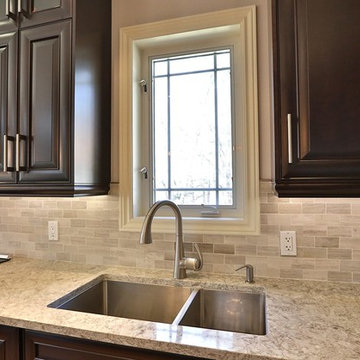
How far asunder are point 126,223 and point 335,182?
1034mm

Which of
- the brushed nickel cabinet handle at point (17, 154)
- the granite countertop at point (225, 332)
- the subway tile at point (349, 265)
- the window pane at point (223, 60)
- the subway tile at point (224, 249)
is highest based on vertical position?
the window pane at point (223, 60)

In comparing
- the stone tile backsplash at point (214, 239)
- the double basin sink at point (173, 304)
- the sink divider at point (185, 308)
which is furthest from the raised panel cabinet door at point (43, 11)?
the sink divider at point (185, 308)

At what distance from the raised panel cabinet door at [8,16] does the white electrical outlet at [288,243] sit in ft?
5.41

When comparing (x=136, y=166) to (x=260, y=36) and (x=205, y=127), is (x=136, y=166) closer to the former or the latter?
(x=205, y=127)

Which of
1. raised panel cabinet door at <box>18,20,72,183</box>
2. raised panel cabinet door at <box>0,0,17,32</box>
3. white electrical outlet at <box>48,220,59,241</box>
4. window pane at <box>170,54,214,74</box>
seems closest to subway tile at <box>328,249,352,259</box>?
window pane at <box>170,54,214,74</box>

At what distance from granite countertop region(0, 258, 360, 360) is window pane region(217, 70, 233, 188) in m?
0.52

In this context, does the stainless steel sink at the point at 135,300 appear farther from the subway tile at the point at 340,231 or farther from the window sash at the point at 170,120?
the subway tile at the point at 340,231

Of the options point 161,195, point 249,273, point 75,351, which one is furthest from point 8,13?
point 249,273

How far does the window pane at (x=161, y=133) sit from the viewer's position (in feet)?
5.56

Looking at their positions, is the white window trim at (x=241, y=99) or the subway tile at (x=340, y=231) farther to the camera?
the white window trim at (x=241, y=99)

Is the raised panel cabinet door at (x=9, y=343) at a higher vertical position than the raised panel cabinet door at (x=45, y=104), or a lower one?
lower

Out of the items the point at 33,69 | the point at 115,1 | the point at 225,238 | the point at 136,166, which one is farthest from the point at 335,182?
the point at 115,1

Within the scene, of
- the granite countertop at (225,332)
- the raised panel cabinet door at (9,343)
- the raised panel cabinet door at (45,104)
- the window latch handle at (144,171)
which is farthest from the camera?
the window latch handle at (144,171)

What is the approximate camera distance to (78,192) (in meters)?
1.37
